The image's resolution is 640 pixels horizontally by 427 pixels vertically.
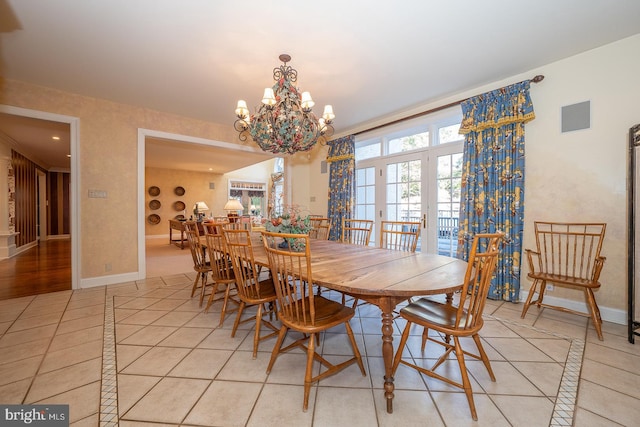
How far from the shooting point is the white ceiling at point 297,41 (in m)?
1.97

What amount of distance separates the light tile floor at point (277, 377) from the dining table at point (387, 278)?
354 millimetres

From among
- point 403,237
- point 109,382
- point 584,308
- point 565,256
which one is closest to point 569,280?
point 565,256

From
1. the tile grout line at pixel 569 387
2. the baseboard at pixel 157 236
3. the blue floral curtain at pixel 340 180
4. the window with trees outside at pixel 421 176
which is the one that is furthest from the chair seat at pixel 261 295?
the baseboard at pixel 157 236

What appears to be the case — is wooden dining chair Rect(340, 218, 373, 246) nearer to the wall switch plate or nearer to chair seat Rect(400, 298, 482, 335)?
chair seat Rect(400, 298, 482, 335)

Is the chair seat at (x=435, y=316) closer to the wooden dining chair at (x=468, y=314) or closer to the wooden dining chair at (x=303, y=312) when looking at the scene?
the wooden dining chair at (x=468, y=314)

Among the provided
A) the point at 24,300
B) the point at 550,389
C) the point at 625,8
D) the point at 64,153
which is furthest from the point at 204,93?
the point at 64,153

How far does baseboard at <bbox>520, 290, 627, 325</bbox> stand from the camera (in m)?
2.38

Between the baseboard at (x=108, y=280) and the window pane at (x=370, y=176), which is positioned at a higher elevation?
the window pane at (x=370, y=176)

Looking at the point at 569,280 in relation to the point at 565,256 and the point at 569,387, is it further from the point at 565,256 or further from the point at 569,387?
the point at 569,387

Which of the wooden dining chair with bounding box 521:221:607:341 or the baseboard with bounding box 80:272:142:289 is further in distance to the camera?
the baseboard with bounding box 80:272:142:289

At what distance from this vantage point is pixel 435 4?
1.93 metres

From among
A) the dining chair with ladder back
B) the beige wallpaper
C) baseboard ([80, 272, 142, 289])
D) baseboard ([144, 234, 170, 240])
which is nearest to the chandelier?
the dining chair with ladder back

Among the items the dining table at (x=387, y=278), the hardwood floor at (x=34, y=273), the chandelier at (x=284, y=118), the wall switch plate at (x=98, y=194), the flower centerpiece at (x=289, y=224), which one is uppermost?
the chandelier at (x=284, y=118)

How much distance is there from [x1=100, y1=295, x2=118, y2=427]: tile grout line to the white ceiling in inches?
102
